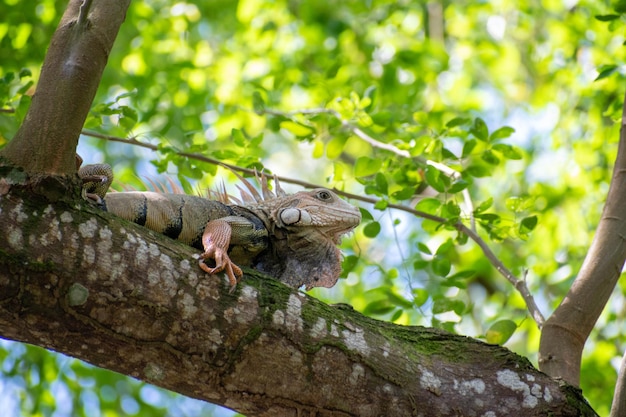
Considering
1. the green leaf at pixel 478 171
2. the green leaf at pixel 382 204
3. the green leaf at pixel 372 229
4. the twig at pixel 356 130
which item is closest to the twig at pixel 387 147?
the twig at pixel 356 130

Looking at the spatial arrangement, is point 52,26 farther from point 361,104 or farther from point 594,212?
point 594,212

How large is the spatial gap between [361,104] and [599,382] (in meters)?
5.00

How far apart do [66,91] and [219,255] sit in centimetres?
106

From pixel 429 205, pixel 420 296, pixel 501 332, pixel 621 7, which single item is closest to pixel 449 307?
pixel 420 296

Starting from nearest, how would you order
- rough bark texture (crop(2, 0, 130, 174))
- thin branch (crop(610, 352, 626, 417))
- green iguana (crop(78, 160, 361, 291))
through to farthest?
rough bark texture (crop(2, 0, 130, 174)), thin branch (crop(610, 352, 626, 417)), green iguana (crop(78, 160, 361, 291))

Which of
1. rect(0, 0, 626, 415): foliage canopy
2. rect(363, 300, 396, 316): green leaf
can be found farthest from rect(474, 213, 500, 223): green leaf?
rect(363, 300, 396, 316): green leaf

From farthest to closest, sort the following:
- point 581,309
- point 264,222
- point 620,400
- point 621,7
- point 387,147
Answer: point 387,147 < point 621,7 < point 264,222 < point 581,309 < point 620,400

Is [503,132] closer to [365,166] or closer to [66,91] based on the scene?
[365,166]

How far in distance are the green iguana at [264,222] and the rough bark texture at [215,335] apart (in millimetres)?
741

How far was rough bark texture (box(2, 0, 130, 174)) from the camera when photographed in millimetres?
3438

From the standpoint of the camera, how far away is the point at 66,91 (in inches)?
140

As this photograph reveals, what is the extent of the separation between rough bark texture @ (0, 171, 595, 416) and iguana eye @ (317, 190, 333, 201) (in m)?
1.27

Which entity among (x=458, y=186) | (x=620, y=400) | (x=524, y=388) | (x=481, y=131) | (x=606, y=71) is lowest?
(x=524, y=388)

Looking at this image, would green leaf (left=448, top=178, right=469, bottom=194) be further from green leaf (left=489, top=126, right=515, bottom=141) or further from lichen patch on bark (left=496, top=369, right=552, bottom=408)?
lichen patch on bark (left=496, top=369, right=552, bottom=408)
